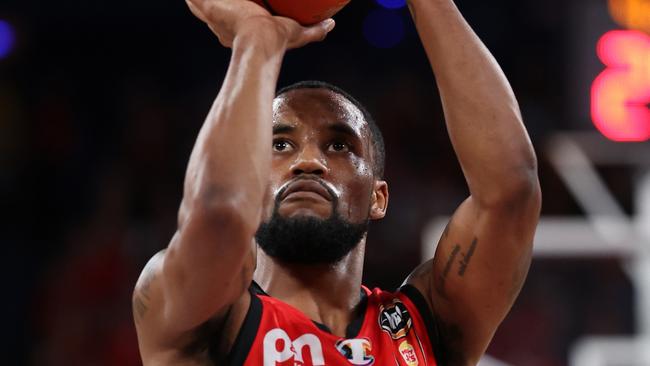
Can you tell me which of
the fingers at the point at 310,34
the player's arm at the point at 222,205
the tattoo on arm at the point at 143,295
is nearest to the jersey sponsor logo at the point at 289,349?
the player's arm at the point at 222,205

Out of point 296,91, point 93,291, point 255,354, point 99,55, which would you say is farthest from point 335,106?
point 99,55

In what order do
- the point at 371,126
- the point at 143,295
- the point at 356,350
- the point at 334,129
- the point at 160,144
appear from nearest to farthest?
the point at 143,295 → the point at 356,350 → the point at 334,129 → the point at 371,126 → the point at 160,144

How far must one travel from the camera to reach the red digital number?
5.91 m

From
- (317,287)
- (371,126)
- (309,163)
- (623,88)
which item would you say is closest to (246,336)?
(317,287)

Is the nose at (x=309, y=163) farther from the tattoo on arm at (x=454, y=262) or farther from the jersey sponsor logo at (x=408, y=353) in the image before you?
the jersey sponsor logo at (x=408, y=353)

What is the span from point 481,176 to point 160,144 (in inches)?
209

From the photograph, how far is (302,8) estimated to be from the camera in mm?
2844

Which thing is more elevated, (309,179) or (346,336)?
(309,179)

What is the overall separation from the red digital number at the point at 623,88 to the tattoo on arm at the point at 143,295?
3903 mm

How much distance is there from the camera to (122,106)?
26.8ft

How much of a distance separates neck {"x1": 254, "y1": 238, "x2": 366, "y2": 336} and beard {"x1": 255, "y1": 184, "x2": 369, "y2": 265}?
0.04 m

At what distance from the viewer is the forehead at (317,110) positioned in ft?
10.5

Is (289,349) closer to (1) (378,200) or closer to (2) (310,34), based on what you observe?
(1) (378,200)

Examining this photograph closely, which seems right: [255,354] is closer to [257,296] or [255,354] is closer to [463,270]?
[257,296]
